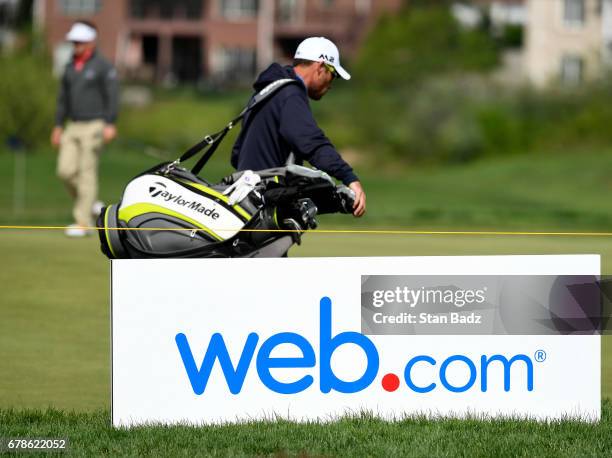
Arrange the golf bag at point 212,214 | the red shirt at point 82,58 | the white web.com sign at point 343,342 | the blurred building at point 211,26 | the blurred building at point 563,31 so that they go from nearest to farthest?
the white web.com sign at point 343,342 → the golf bag at point 212,214 → the red shirt at point 82,58 → the blurred building at point 563,31 → the blurred building at point 211,26

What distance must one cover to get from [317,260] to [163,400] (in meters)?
0.92

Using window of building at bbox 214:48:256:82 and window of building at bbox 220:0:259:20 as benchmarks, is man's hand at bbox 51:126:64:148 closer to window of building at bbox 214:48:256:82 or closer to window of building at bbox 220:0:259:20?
window of building at bbox 214:48:256:82

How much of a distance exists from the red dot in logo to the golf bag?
1.05 meters

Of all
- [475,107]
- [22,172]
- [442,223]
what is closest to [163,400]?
[442,223]

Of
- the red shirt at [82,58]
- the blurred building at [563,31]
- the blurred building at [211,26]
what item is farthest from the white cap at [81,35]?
the blurred building at [211,26]

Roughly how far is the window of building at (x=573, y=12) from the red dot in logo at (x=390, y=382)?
54.0 m

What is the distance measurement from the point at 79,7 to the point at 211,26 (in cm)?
645

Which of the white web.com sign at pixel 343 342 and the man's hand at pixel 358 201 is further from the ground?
the man's hand at pixel 358 201

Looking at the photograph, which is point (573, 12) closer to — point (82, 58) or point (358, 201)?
point (82, 58)

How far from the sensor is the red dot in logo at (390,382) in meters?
5.87

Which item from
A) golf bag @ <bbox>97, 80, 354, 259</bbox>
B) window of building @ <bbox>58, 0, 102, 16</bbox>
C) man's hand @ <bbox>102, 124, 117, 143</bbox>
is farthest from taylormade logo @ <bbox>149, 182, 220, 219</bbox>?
window of building @ <bbox>58, 0, 102, 16</bbox>

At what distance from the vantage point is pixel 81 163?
1320 cm

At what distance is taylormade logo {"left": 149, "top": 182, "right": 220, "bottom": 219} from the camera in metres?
6.43

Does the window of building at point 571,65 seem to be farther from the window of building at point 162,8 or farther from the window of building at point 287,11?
the window of building at point 162,8
